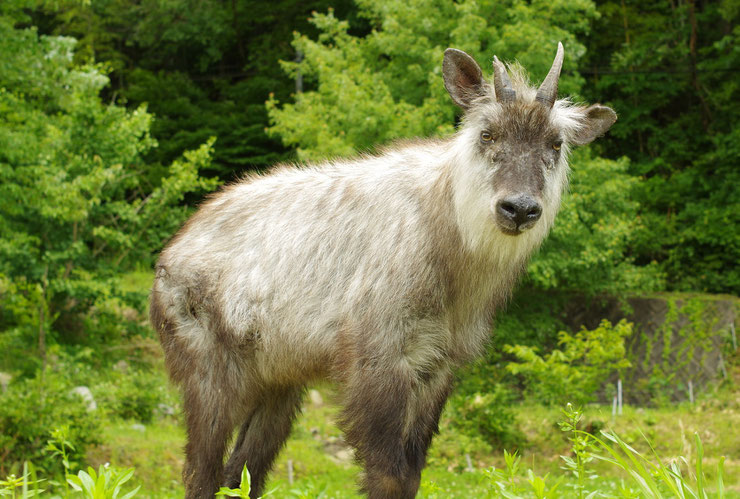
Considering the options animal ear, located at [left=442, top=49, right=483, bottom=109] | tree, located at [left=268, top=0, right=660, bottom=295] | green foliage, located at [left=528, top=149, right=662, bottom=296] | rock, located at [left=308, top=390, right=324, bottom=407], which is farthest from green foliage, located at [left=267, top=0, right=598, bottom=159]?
animal ear, located at [left=442, top=49, right=483, bottom=109]

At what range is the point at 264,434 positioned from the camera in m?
4.83

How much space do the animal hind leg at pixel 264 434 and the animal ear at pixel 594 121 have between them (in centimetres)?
224

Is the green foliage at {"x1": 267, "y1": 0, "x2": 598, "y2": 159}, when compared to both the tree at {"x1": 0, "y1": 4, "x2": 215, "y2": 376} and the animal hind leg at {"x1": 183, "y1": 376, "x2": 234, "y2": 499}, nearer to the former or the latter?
the tree at {"x1": 0, "y1": 4, "x2": 215, "y2": 376}

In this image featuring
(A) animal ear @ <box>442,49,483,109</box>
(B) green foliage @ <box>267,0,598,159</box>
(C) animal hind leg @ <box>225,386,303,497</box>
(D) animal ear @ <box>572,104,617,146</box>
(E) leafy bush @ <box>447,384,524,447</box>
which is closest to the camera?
(A) animal ear @ <box>442,49,483,109</box>

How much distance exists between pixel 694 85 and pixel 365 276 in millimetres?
17194

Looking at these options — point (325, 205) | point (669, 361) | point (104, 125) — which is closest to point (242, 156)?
point (104, 125)

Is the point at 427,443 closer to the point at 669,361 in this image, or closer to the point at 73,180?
the point at 73,180

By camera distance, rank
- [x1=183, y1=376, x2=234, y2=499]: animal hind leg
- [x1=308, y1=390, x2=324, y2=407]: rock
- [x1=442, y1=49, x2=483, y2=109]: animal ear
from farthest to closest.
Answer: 1. [x1=308, y1=390, x2=324, y2=407]: rock
2. [x1=183, y1=376, x2=234, y2=499]: animal hind leg
3. [x1=442, y1=49, x2=483, y2=109]: animal ear

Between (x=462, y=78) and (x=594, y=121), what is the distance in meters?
0.78

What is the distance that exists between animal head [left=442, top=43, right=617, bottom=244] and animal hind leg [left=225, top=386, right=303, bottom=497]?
1828 millimetres

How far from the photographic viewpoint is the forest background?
10438 millimetres

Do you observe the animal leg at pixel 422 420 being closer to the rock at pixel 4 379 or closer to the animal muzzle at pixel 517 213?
the animal muzzle at pixel 517 213

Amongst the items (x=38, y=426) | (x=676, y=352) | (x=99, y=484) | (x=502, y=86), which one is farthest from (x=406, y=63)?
(x=99, y=484)

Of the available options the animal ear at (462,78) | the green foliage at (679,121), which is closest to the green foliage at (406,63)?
the green foliage at (679,121)
